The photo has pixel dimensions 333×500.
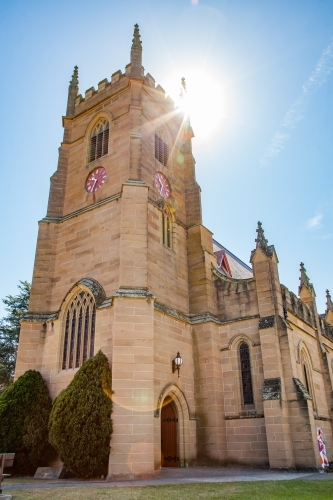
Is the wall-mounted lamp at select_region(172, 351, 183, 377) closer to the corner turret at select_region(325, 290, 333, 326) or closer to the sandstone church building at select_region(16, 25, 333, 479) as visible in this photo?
the sandstone church building at select_region(16, 25, 333, 479)

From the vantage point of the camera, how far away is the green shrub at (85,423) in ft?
40.9

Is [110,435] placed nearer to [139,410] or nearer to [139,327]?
[139,410]

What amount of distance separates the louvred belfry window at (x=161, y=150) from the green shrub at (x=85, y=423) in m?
11.8

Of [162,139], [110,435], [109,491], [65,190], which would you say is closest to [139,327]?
[110,435]

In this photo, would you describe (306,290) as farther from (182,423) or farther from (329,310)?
(182,423)

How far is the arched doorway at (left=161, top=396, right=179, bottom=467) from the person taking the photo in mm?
15805

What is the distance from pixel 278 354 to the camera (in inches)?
627

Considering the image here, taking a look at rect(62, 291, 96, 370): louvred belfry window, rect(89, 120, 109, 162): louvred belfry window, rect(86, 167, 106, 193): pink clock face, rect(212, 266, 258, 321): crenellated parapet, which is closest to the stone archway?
rect(62, 291, 96, 370): louvred belfry window

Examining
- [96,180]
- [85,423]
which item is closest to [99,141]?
[96,180]

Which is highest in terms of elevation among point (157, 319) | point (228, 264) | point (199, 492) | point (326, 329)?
point (228, 264)

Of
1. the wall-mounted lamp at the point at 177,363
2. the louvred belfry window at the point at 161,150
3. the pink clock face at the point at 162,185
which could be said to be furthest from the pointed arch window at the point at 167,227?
the wall-mounted lamp at the point at 177,363

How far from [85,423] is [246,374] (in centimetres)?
727

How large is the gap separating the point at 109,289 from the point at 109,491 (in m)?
7.76

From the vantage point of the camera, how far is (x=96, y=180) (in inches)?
789
